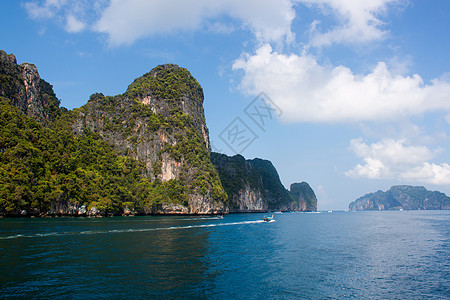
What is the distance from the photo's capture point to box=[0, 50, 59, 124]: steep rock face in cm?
10601

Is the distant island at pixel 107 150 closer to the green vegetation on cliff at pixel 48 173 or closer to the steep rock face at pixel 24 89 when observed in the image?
the green vegetation on cliff at pixel 48 173

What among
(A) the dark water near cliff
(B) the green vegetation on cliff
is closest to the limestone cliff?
(B) the green vegetation on cliff

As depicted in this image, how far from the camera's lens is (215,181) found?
492 feet

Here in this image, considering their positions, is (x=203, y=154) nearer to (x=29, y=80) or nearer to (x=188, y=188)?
(x=188, y=188)

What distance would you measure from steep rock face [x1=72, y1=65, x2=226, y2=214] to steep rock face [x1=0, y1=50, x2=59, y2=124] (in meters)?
14.4

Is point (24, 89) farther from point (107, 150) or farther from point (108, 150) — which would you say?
point (108, 150)

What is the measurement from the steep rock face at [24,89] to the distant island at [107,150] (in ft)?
1.33

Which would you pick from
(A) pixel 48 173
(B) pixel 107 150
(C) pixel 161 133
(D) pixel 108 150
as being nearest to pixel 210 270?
(A) pixel 48 173

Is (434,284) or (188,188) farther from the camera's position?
(188,188)

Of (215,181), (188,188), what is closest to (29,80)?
(188,188)

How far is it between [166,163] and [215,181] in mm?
26502

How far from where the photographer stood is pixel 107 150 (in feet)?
452

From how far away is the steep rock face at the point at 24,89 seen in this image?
10601cm

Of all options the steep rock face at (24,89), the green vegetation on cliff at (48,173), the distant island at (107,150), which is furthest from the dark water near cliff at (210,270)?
the steep rock face at (24,89)
